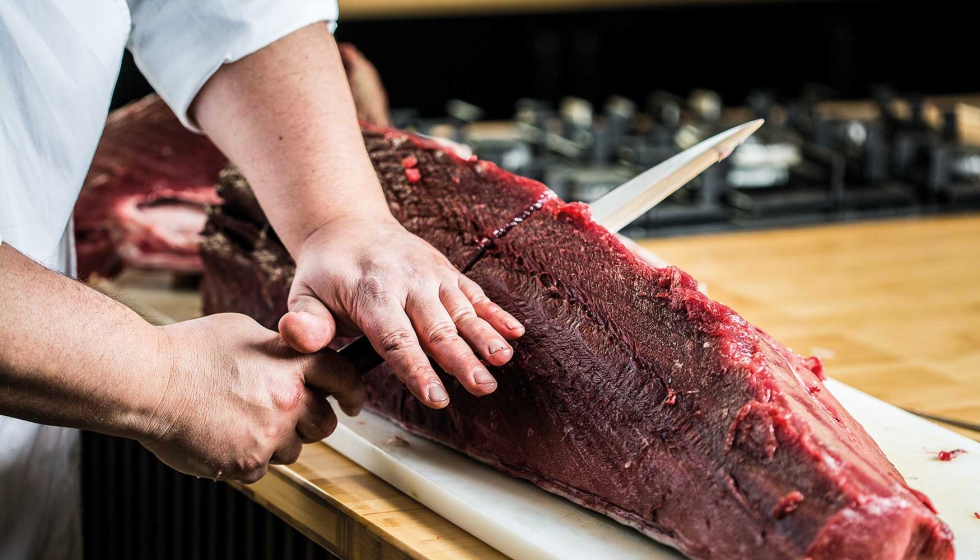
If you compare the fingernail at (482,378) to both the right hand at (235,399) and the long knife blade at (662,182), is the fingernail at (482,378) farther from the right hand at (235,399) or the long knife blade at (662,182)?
the long knife blade at (662,182)

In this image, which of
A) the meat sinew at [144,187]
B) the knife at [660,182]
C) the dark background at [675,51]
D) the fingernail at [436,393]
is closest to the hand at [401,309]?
the fingernail at [436,393]

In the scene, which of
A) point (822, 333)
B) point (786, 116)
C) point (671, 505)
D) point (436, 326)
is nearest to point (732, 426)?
point (671, 505)

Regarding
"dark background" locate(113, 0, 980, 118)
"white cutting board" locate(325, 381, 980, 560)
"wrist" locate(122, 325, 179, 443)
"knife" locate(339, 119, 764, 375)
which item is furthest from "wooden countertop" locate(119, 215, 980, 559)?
"dark background" locate(113, 0, 980, 118)

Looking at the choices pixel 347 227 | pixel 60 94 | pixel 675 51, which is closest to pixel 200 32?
pixel 60 94

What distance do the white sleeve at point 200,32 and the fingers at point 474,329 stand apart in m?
0.48

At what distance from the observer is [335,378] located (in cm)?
119

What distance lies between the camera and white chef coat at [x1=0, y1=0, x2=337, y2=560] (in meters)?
1.33

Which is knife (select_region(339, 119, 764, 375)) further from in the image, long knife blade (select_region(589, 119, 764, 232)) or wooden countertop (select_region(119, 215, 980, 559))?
wooden countertop (select_region(119, 215, 980, 559))

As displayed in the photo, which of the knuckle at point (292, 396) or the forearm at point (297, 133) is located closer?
the knuckle at point (292, 396)

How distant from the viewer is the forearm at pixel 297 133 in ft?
4.44

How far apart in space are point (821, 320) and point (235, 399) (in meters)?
1.16

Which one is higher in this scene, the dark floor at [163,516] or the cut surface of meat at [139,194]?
the cut surface of meat at [139,194]

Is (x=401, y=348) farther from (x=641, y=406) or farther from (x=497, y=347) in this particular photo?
(x=641, y=406)

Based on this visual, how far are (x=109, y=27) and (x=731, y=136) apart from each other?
2.74 ft
